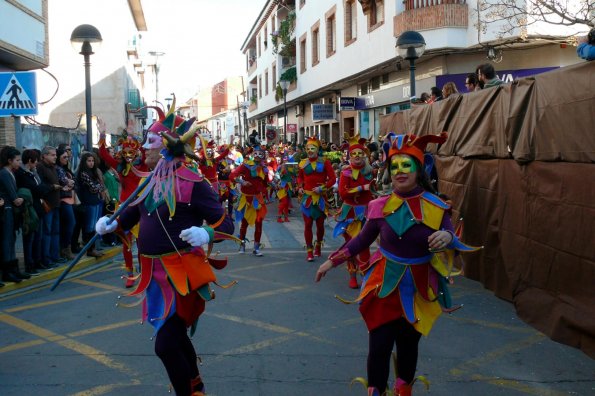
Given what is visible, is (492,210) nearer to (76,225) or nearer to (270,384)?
(270,384)

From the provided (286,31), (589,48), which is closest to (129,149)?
(589,48)

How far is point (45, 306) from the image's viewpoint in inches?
281

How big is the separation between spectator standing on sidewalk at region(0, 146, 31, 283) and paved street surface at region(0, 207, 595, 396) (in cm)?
52

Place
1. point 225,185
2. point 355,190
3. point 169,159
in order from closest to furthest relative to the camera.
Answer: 1. point 169,159
2. point 355,190
3. point 225,185

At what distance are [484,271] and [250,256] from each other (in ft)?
13.9

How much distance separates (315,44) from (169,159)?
2615 cm

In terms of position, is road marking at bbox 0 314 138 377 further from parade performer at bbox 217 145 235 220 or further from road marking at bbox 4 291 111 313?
parade performer at bbox 217 145 235 220

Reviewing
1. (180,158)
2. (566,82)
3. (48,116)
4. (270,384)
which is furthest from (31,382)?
(48,116)

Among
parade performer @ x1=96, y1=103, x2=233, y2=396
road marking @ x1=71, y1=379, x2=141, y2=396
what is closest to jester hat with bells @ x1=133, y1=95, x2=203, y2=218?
parade performer @ x1=96, y1=103, x2=233, y2=396

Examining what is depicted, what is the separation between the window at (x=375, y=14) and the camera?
19203 mm

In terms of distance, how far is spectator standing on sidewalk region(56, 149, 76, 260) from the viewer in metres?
9.39

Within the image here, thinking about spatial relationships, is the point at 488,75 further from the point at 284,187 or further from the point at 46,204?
the point at 46,204

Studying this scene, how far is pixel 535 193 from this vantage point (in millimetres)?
6215

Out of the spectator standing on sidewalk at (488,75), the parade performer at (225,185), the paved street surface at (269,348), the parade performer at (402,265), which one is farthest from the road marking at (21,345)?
the parade performer at (225,185)
